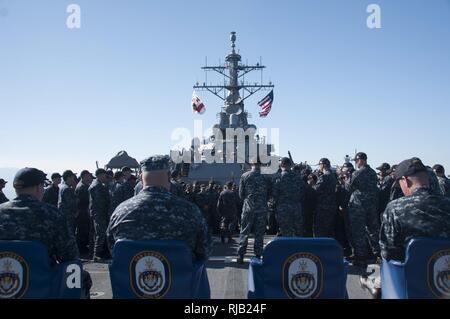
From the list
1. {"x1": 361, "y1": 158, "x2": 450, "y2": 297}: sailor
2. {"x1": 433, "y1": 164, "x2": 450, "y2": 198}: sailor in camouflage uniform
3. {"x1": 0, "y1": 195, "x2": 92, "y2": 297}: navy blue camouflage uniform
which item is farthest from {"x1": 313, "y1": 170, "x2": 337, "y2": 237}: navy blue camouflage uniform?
{"x1": 0, "y1": 195, "x2": 92, "y2": 297}: navy blue camouflage uniform

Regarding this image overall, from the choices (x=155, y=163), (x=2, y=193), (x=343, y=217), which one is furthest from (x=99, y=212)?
(x=155, y=163)

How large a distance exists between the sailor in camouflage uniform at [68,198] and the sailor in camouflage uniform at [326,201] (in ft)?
16.5

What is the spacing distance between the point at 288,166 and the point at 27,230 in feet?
18.1

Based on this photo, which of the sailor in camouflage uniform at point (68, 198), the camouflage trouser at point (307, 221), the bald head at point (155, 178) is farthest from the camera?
the camouflage trouser at point (307, 221)

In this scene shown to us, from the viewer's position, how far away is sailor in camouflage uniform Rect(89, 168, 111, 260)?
8812mm

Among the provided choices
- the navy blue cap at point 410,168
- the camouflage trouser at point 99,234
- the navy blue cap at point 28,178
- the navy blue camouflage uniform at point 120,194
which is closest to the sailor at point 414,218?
the navy blue cap at point 410,168

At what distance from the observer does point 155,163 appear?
3797 mm

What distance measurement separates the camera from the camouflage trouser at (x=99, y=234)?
879cm

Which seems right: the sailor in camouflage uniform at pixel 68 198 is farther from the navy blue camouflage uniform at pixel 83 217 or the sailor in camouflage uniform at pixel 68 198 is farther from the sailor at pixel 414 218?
the sailor at pixel 414 218

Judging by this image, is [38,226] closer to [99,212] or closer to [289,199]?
[289,199]

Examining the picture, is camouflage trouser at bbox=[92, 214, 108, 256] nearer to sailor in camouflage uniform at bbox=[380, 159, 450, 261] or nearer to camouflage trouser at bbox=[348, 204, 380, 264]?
camouflage trouser at bbox=[348, 204, 380, 264]

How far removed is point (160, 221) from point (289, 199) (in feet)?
16.7

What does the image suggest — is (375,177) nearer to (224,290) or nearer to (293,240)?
(224,290)
